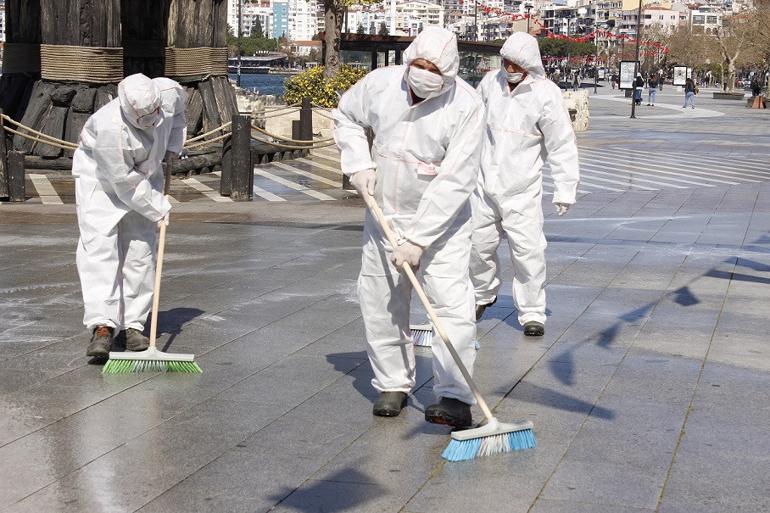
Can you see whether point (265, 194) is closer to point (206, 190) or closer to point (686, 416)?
point (206, 190)

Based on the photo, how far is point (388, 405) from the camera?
5.52 meters

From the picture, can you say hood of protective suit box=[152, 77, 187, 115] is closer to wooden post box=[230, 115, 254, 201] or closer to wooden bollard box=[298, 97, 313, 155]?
wooden post box=[230, 115, 254, 201]

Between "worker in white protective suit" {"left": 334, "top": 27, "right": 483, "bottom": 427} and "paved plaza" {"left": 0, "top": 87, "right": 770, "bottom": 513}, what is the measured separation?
10.5 inches

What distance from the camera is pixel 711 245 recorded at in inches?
450

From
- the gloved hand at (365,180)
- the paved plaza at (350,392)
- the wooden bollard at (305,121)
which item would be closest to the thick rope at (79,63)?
the wooden bollard at (305,121)

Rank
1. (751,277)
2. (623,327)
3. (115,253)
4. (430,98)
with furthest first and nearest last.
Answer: (751,277) < (623,327) < (115,253) < (430,98)

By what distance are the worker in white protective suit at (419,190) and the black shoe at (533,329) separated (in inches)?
75.0

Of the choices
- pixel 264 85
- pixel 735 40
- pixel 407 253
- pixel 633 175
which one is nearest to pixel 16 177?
pixel 633 175

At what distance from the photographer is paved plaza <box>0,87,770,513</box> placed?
179 inches

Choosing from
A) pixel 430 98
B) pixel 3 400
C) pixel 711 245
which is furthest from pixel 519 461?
pixel 711 245

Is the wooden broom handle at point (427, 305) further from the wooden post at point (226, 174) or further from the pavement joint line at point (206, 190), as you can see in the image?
the wooden post at point (226, 174)

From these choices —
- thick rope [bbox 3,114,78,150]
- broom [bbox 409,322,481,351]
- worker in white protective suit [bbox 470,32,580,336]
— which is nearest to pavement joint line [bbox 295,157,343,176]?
thick rope [bbox 3,114,78,150]

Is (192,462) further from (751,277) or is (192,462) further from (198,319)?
(751,277)

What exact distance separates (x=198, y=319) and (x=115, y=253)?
1115mm
